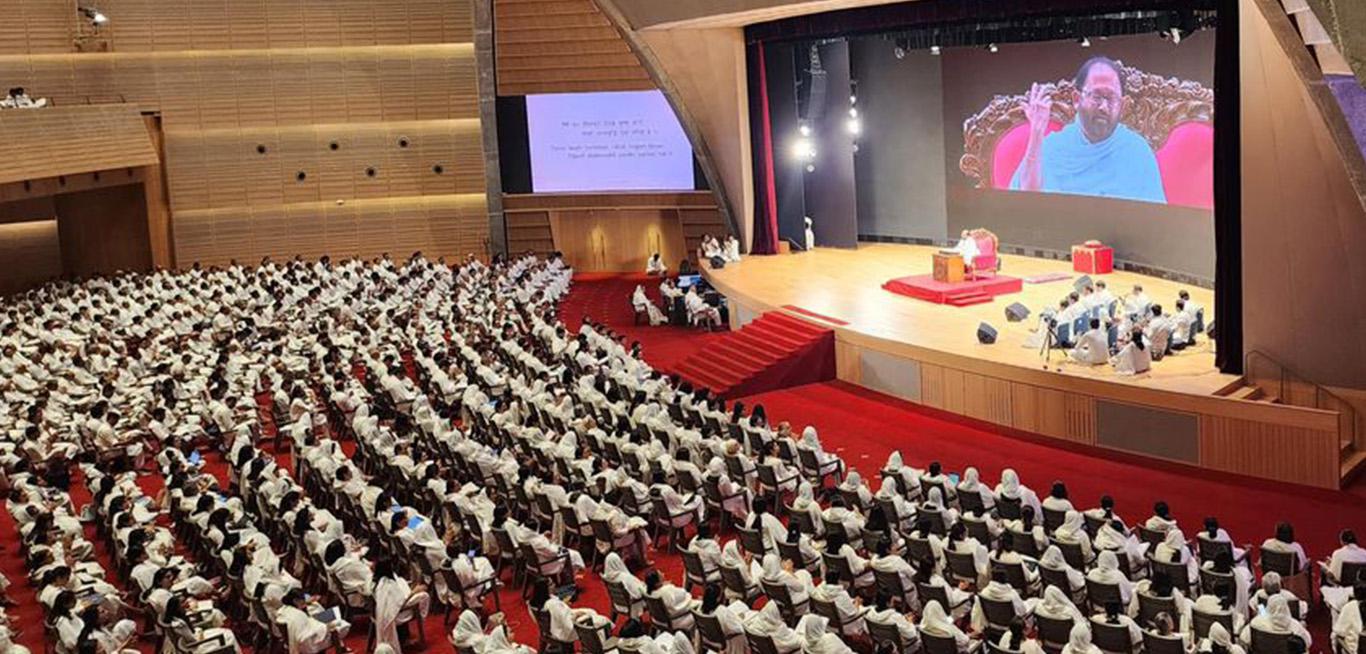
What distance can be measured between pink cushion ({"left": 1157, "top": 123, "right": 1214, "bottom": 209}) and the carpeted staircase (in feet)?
20.4

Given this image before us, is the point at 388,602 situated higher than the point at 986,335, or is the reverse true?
the point at 986,335

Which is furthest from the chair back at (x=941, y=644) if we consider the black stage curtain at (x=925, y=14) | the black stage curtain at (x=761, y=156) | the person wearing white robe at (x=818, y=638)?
the black stage curtain at (x=761, y=156)

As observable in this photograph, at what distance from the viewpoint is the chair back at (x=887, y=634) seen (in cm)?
1034

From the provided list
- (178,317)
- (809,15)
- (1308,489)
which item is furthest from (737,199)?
(1308,489)

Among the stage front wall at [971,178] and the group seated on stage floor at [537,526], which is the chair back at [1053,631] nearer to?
the group seated on stage floor at [537,526]

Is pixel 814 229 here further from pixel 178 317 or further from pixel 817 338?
pixel 178 317

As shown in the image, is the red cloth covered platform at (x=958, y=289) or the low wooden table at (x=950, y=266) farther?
the low wooden table at (x=950, y=266)

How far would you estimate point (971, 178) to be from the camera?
28.0 m

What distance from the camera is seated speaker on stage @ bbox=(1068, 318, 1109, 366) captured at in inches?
688

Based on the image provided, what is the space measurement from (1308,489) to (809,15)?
12921 millimetres

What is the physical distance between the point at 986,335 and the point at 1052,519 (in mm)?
6670

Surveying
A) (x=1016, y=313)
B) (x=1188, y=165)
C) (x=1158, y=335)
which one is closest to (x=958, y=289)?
(x=1016, y=313)

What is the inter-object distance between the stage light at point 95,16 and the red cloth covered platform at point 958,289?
18.0 metres

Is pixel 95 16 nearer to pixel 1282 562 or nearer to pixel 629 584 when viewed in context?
pixel 629 584
